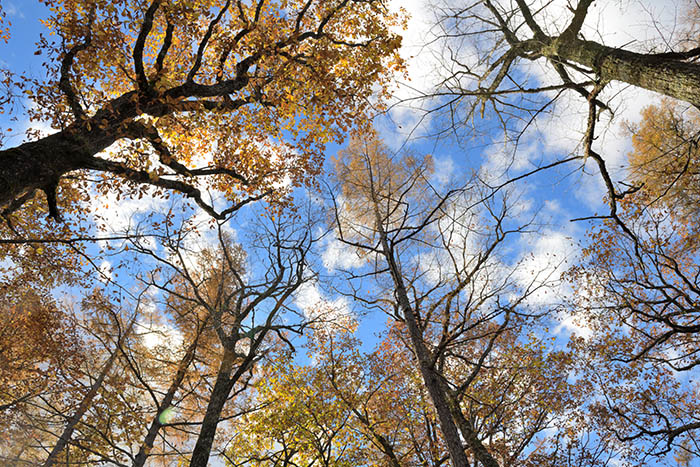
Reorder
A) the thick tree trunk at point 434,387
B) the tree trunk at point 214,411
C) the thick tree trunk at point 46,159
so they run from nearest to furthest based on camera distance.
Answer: the thick tree trunk at point 46,159 < the thick tree trunk at point 434,387 < the tree trunk at point 214,411

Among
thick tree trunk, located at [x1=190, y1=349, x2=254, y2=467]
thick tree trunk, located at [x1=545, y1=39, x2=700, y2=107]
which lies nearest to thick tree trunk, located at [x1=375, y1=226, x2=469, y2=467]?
thick tree trunk, located at [x1=190, y1=349, x2=254, y2=467]

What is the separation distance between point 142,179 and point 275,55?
352 centimetres

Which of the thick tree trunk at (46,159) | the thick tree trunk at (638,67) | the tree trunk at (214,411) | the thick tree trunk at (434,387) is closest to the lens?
the thick tree trunk at (638,67)

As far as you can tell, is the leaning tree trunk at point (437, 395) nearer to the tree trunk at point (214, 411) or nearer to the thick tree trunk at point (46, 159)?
the tree trunk at point (214, 411)

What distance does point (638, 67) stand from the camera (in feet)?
10.7

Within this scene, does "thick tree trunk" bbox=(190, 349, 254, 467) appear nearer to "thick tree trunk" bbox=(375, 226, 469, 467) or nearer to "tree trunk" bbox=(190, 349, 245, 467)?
"tree trunk" bbox=(190, 349, 245, 467)

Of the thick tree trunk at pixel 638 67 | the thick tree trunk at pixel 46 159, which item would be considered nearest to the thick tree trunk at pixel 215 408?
the thick tree trunk at pixel 46 159

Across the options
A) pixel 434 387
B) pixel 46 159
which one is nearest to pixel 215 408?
pixel 434 387

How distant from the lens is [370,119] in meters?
8.04

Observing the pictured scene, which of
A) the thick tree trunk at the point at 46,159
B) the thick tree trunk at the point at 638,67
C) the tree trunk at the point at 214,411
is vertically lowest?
the tree trunk at the point at 214,411

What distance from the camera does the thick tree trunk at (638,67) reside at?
9.58ft

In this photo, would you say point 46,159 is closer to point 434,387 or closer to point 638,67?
point 434,387

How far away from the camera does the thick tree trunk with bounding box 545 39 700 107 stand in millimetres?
2919

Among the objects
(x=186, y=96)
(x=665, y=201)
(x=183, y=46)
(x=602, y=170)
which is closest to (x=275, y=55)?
(x=186, y=96)
